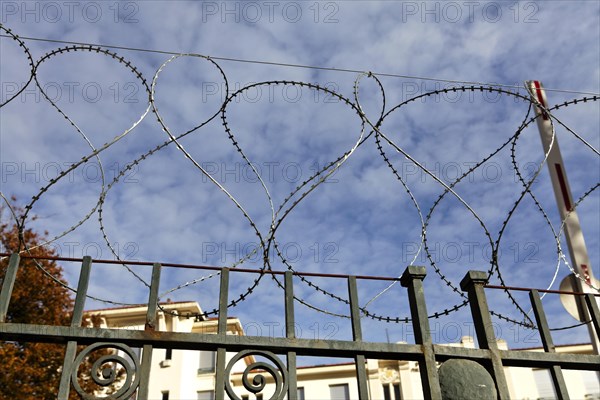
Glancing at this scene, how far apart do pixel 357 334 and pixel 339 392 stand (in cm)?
2368

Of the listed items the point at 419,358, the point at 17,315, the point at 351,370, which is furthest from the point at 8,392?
the point at 351,370

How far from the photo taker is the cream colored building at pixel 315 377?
23062mm

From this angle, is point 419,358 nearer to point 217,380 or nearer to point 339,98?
point 217,380

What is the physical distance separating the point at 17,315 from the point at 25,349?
1620 millimetres

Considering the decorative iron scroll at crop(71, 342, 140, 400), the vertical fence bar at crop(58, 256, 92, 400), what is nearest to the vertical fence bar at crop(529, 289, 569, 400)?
the decorative iron scroll at crop(71, 342, 140, 400)

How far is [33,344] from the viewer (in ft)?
44.0

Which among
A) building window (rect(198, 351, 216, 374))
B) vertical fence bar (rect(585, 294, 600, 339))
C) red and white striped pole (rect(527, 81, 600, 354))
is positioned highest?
building window (rect(198, 351, 216, 374))

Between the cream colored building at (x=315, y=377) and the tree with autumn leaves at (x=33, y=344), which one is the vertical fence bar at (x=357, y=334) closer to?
the tree with autumn leaves at (x=33, y=344)

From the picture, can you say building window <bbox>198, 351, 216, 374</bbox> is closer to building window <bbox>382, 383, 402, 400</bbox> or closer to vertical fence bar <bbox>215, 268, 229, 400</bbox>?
building window <bbox>382, 383, 402, 400</bbox>

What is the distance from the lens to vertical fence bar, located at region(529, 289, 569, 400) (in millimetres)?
3230

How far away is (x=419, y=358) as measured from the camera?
320 centimetres

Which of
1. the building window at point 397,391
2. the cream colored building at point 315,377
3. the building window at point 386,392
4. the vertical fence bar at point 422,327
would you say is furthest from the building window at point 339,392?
the vertical fence bar at point 422,327

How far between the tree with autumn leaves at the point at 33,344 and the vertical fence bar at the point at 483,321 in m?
9.66

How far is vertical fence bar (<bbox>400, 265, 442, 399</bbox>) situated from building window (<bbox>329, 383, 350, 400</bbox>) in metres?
23.2
